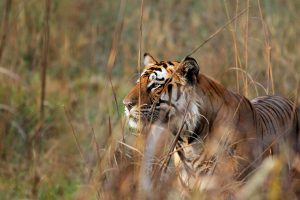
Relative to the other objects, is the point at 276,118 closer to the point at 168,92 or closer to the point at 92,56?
the point at 168,92

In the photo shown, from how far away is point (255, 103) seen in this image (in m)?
4.80

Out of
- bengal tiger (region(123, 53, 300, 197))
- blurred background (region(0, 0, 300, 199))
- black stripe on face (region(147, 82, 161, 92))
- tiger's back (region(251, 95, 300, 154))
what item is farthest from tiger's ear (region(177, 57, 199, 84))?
tiger's back (region(251, 95, 300, 154))

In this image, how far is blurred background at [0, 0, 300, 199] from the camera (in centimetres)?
568

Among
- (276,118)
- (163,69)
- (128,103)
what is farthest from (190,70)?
(276,118)

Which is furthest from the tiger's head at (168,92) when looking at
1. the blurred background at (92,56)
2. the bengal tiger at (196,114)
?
the blurred background at (92,56)

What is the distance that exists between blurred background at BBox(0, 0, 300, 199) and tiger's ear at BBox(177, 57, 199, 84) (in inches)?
9.4

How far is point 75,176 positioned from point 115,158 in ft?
7.37

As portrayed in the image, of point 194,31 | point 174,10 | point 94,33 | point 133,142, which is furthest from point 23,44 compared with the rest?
point 133,142

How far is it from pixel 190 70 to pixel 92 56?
4041 mm

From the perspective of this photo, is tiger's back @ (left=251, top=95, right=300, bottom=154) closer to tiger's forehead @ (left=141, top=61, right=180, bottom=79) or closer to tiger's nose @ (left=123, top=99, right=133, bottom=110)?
tiger's forehead @ (left=141, top=61, right=180, bottom=79)

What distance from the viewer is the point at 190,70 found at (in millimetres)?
4336

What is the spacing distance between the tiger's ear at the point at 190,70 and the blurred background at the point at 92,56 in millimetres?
240

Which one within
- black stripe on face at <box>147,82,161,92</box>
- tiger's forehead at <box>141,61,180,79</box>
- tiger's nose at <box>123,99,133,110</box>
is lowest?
tiger's nose at <box>123,99,133,110</box>

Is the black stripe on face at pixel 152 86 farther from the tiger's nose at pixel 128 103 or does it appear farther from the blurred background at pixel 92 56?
the blurred background at pixel 92 56
